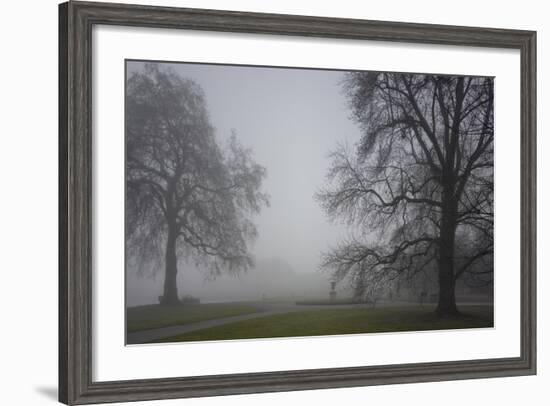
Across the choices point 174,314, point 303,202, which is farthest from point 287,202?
point 174,314

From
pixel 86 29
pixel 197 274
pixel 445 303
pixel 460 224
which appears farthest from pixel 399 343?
pixel 86 29

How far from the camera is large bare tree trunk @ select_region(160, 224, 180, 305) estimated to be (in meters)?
5.68

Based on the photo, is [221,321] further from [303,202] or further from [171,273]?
[303,202]

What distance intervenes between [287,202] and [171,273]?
72 cm

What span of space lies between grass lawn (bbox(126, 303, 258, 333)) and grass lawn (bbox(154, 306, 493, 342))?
0.07 m

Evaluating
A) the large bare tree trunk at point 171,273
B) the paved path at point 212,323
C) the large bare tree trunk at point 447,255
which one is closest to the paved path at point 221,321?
the paved path at point 212,323

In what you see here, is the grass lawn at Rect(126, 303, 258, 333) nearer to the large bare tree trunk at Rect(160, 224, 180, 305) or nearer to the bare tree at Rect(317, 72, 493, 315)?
the large bare tree trunk at Rect(160, 224, 180, 305)

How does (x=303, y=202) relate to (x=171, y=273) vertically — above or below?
above

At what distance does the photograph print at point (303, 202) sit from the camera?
223 inches

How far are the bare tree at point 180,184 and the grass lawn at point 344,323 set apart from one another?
0.30 metres

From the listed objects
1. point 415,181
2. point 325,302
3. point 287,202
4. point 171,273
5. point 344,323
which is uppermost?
point 415,181

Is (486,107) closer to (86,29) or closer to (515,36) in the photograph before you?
(515,36)

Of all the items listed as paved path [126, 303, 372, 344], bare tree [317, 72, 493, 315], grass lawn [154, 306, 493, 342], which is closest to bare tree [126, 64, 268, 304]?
paved path [126, 303, 372, 344]

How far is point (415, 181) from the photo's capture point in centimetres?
620
